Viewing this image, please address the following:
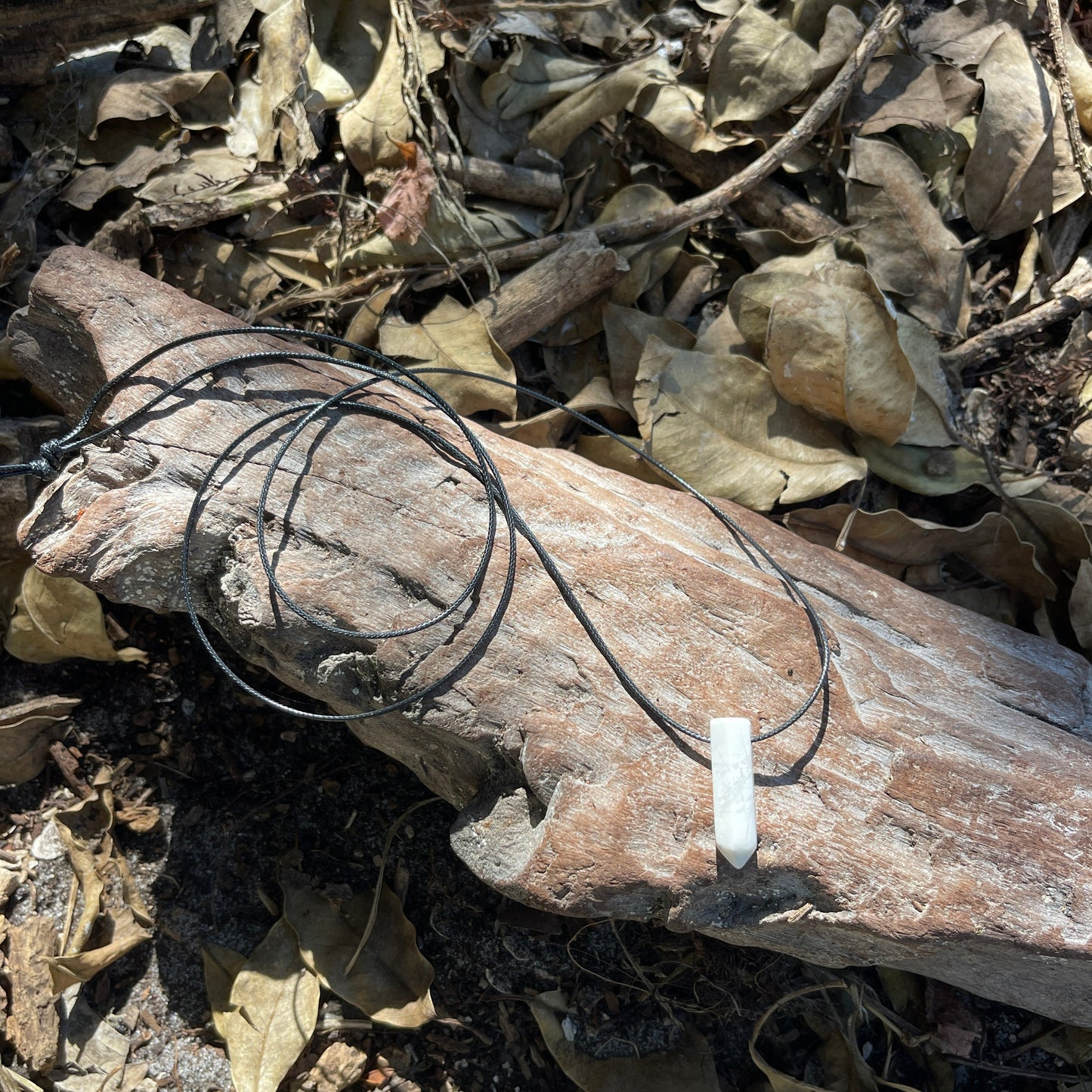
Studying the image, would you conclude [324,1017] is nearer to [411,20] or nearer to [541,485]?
[541,485]

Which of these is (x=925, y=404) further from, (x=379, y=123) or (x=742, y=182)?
(x=379, y=123)

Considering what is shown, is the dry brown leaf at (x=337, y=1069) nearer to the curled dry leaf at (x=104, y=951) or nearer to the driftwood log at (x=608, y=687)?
Result: the curled dry leaf at (x=104, y=951)

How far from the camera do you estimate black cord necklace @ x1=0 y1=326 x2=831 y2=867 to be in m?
1.54

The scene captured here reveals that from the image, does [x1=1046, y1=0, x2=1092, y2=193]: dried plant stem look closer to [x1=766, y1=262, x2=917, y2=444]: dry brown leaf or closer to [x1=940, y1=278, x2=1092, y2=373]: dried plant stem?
[x1=940, y1=278, x2=1092, y2=373]: dried plant stem

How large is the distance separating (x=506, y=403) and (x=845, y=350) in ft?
2.57

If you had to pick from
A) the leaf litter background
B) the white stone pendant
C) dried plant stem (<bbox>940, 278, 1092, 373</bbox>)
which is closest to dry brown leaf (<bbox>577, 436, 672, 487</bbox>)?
the leaf litter background

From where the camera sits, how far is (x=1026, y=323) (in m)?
2.32

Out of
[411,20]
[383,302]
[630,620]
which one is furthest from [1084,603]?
[411,20]

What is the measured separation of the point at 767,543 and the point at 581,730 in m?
0.62

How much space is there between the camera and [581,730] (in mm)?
1588

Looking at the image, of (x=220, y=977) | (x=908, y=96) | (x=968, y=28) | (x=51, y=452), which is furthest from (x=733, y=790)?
(x=968, y=28)

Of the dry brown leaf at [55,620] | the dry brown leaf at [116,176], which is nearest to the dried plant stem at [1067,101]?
the dry brown leaf at [116,176]

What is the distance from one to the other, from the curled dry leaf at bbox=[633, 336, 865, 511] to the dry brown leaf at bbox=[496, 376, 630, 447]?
9 centimetres

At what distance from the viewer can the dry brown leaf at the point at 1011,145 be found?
2.31 m
